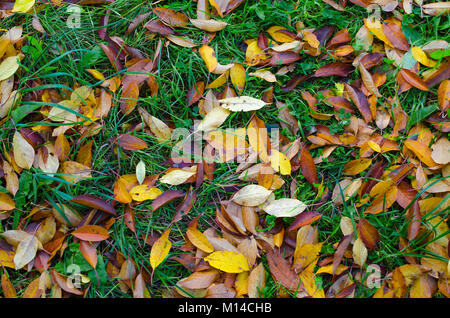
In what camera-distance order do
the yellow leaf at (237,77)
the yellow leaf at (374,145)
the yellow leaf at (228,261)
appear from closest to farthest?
the yellow leaf at (228,261) → the yellow leaf at (374,145) → the yellow leaf at (237,77)

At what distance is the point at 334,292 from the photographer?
167cm

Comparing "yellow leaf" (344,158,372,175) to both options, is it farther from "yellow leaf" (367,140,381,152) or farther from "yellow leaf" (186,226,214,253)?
"yellow leaf" (186,226,214,253)

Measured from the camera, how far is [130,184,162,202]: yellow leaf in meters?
1.74

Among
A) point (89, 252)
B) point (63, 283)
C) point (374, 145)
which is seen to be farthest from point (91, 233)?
point (374, 145)

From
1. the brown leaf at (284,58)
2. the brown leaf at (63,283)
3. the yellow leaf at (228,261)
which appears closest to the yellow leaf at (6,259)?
the brown leaf at (63,283)

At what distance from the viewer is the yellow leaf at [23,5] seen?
1907 millimetres

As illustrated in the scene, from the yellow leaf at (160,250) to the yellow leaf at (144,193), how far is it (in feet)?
0.59

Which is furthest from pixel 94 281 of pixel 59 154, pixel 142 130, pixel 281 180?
pixel 281 180

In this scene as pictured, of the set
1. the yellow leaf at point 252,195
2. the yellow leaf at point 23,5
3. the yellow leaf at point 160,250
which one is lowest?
the yellow leaf at point 160,250

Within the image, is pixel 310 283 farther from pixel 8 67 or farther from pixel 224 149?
pixel 8 67

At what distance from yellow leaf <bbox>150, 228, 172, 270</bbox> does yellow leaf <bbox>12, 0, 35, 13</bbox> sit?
134cm

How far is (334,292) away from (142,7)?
5.49 feet

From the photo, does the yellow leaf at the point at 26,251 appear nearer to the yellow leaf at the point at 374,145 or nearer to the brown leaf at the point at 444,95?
the yellow leaf at the point at 374,145

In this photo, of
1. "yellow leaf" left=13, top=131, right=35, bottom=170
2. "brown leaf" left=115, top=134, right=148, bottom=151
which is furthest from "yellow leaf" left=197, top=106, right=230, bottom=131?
"yellow leaf" left=13, top=131, right=35, bottom=170
